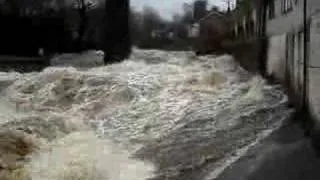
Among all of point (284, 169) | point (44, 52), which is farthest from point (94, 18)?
point (284, 169)

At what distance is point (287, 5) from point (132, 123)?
151 inches

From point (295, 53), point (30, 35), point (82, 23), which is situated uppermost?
point (82, 23)

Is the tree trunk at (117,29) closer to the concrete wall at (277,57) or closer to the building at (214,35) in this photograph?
the building at (214,35)

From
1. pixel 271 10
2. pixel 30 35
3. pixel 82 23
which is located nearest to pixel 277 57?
pixel 271 10

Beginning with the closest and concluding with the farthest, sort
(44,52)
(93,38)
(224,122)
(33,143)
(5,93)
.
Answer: (33,143), (224,122), (5,93), (44,52), (93,38)

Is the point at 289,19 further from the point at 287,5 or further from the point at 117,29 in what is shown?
the point at 117,29

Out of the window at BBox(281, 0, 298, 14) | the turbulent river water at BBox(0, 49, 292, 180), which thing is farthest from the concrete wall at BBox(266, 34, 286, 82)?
the window at BBox(281, 0, 298, 14)

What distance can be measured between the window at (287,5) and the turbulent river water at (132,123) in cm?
154

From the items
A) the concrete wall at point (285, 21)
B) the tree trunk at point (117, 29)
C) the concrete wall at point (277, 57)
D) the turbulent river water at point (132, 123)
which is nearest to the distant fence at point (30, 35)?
the tree trunk at point (117, 29)

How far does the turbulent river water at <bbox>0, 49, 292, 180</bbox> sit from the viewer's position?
8.07 m

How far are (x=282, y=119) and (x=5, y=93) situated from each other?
27.1ft

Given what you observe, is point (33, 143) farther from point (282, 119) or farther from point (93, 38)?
point (93, 38)

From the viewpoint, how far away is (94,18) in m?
43.4

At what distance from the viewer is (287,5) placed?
38.7 feet
